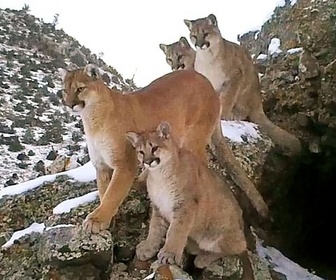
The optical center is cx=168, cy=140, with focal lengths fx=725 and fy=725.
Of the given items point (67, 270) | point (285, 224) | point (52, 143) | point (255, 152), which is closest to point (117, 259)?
point (67, 270)

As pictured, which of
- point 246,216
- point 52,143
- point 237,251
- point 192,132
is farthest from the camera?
point 52,143

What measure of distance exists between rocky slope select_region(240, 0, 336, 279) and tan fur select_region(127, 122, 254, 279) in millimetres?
3208

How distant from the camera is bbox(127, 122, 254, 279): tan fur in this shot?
674 centimetres

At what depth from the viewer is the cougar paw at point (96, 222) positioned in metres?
6.79

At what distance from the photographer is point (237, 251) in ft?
24.2

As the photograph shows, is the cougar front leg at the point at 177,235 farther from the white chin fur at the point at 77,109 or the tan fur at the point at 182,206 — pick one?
the white chin fur at the point at 77,109

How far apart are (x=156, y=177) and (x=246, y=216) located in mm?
2562

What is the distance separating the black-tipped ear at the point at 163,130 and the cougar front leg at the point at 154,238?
28.4 inches

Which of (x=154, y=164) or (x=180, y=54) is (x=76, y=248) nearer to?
(x=154, y=164)

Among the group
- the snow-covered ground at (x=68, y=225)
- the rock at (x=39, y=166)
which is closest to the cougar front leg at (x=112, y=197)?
the snow-covered ground at (x=68, y=225)

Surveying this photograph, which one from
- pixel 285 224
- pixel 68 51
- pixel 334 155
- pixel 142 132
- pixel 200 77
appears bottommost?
pixel 285 224

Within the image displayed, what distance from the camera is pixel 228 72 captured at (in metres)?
10.9

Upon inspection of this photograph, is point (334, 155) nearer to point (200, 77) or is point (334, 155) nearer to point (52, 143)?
point (200, 77)

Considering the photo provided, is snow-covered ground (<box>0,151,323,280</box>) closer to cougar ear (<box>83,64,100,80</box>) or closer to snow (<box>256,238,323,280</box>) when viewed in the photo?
snow (<box>256,238,323,280</box>)
